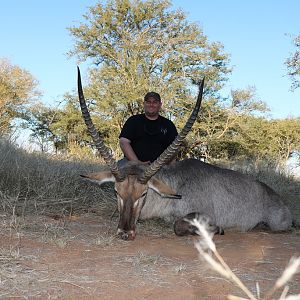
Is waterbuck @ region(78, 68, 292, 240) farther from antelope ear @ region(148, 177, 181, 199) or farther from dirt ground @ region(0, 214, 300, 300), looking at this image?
dirt ground @ region(0, 214, 300, 300)

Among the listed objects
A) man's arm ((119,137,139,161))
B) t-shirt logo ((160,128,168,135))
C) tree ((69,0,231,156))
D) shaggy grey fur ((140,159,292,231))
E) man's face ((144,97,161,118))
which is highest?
tree ((69,0,231,156))

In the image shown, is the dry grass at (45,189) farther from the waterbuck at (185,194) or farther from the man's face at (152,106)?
the man's face at (152,106)

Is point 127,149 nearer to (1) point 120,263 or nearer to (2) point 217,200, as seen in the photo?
(2) point 217,200

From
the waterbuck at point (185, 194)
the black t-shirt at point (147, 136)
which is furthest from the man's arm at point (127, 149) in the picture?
the waterbuck at point (185, 194)

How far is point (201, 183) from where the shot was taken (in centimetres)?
Result: 541

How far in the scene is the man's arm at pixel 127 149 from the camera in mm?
6061

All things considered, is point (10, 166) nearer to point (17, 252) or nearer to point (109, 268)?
point (17, 252)

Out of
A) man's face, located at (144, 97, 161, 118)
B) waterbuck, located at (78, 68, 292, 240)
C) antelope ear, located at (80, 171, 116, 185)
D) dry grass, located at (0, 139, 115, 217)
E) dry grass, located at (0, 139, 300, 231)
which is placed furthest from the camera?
man's face, located at (144, 97, 161, 118)

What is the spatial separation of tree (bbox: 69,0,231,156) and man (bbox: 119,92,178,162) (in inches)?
605

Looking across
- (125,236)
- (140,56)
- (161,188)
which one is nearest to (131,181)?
(161,188)

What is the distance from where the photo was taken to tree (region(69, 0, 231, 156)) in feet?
73.4

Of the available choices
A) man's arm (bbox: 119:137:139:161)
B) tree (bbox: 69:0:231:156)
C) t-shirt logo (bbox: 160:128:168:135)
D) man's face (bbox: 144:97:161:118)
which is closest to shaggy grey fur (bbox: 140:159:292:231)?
man's arm (bbox: 119:137:139:161)

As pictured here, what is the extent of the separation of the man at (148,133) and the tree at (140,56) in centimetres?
1537

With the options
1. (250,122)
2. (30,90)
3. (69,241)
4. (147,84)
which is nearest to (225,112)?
(250,122)
